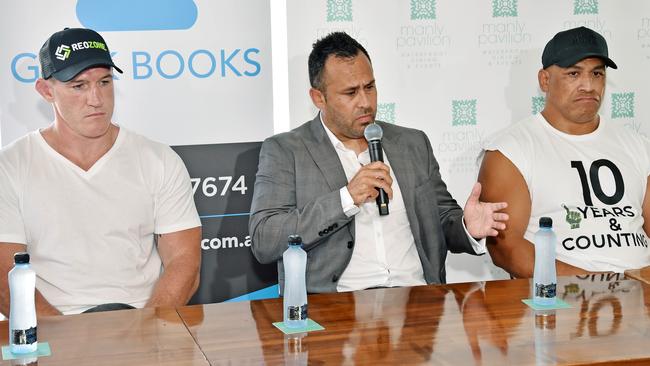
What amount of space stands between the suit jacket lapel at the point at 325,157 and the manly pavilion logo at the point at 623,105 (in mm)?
1706

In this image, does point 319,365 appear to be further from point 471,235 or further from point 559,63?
point 559,63

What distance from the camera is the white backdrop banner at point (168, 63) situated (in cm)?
368

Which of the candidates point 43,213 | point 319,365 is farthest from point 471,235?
point 43,213

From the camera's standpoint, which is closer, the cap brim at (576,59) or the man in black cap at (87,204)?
the man in black cap at (87,204)

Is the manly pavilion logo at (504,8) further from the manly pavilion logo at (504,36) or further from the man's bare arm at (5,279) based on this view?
the man's bare arm at (5,279)

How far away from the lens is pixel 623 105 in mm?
4359

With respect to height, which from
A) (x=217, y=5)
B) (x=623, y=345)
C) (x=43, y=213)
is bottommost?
(x=623, y=345)

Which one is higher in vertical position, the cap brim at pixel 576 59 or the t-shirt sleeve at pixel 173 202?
the cap brim at pixel 576 59

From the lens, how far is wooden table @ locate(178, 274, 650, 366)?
82.8 inches

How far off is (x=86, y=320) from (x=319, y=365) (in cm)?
73

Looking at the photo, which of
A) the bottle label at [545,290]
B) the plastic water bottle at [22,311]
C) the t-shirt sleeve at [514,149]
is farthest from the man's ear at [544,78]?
the plastic water bottle at [22,311]

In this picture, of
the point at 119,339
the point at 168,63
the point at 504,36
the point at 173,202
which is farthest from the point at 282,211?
the point at 504,36

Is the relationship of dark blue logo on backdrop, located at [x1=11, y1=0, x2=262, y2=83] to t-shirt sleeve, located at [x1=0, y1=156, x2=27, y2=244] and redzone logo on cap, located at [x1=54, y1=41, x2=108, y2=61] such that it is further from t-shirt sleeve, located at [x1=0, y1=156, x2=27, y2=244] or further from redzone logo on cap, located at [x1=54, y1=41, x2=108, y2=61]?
t-shirt sleeve, located at [x1=0, y1=156, x2=27, y2=244]

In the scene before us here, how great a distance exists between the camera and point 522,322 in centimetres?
238
